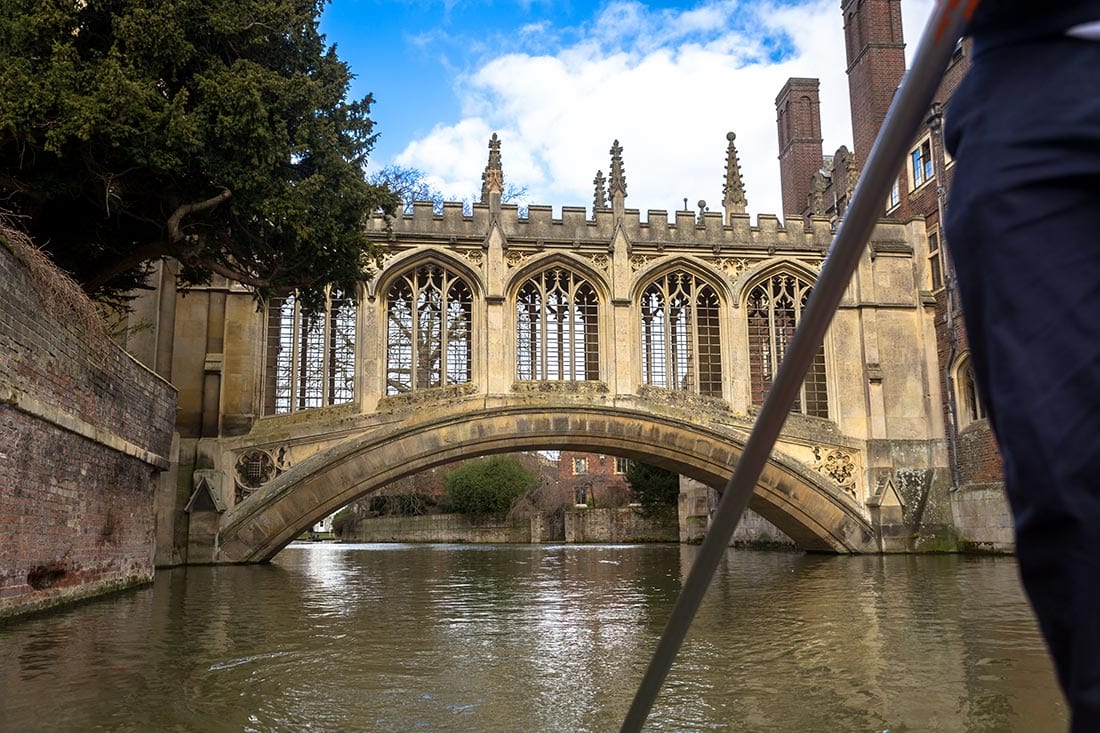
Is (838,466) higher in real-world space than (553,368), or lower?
lower

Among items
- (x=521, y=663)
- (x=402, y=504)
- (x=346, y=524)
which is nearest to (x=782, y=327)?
(x=521, y=663)

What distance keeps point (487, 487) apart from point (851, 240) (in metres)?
35.0

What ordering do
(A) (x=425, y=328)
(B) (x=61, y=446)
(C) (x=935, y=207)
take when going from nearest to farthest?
(B) (x=61, y=446) < (A) (x=425, y=328) < (C) (x=935, y=207)

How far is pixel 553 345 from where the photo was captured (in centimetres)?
1733

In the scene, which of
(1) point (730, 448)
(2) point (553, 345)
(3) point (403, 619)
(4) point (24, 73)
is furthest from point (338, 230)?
(1) point (730, 448)

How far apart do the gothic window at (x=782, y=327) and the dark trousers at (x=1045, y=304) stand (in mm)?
16478

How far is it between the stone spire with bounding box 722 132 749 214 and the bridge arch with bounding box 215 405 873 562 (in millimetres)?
4715

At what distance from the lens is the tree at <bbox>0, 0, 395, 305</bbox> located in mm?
8164

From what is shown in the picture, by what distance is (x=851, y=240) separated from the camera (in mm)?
896

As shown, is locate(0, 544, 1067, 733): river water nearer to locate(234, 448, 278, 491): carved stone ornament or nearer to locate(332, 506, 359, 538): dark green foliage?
locate(234, 448, 278, 491): carved stone ornament

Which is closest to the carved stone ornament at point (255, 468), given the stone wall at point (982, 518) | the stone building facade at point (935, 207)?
the stone building facade at point (935, 207)

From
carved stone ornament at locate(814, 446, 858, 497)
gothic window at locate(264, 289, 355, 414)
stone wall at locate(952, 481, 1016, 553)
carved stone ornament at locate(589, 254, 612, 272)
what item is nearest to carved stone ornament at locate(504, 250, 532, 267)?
carved stone ornament at locate(589, 254, 612, 272)

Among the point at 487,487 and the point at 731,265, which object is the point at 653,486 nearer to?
the point at 487,487

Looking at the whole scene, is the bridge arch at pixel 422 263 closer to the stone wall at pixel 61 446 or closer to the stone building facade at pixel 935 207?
the stone wall at pixel 61 446
